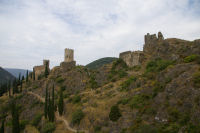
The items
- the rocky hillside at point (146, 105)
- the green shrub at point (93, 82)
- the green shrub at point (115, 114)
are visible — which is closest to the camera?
the rocky hillside at point (146, 105)

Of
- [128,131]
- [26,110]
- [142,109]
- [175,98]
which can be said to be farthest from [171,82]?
[26,110]

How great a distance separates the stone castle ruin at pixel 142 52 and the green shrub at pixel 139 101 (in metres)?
29.4

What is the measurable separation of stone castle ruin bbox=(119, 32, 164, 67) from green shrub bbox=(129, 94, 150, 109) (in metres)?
29.4

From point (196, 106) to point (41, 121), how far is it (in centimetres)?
4099

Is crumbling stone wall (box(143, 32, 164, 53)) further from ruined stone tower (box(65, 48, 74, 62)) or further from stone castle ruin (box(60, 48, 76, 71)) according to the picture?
ruined stone tower (box(65, 48, 74, 62))

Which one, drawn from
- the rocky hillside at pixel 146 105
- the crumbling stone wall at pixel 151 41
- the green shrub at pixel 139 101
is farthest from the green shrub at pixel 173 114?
the crumbling stone wall at pixel 151 41

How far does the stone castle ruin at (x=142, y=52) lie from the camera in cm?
6028

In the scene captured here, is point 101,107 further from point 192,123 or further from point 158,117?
point 192,123

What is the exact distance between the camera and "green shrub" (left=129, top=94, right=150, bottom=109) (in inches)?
1188

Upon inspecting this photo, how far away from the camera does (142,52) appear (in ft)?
206

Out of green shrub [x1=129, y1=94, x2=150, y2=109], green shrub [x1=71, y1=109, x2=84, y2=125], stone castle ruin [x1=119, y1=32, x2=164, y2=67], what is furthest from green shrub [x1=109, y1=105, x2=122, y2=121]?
stone castle ruin [x1=119, y1=32, x2=164, y2=67]

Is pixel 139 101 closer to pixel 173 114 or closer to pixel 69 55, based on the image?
pixel 173 114

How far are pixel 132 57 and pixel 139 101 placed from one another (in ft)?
110

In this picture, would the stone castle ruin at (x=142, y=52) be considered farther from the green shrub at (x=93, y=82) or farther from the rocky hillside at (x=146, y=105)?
the green shrub at (x=93, y=82)
